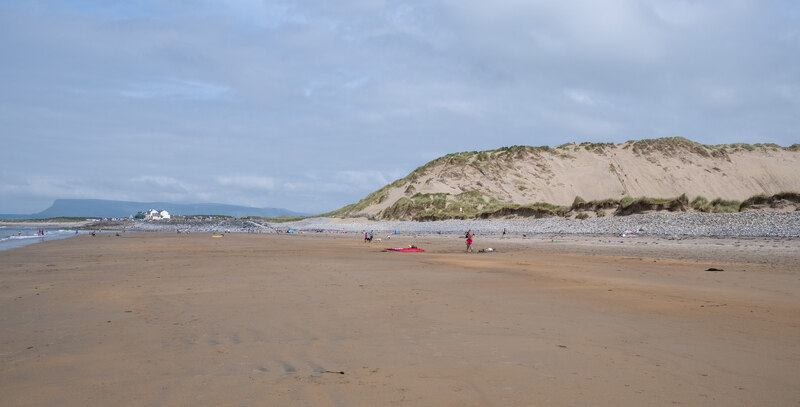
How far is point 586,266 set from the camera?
15.7 m

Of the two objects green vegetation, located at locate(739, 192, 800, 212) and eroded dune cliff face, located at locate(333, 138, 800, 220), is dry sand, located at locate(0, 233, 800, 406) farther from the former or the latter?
eroded dune cliff face, located at locate(333, 138, 800, 220)

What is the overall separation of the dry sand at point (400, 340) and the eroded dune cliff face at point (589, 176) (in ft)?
153

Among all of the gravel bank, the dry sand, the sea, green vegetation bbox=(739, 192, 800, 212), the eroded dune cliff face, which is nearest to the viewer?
the dry sand

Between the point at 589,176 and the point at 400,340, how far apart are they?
69.2 metres

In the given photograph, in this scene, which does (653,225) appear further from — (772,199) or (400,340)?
(400,340)

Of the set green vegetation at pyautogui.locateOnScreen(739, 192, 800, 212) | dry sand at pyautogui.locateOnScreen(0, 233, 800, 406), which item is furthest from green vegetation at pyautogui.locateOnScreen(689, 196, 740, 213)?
dry sand at pyautogui.locateOnScreen(0, 233, 800, 406)

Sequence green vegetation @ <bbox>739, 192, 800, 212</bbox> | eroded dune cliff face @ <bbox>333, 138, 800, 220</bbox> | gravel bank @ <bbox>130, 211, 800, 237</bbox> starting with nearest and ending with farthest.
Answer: gravel bank @ <bbox>130, 211, 800, 237</bbox>, green vegetation @ <bbox>739, 192, 800, 212</bbox>, eroded dune cliff face @ <bbox>333, 138, 800, 220</bbox>

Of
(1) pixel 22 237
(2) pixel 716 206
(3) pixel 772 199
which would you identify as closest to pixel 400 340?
(3) pixel 772 199

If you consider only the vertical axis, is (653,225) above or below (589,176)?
below

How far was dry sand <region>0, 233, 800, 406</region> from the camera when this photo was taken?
13.7ft

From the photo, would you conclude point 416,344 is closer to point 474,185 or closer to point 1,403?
point 1,403

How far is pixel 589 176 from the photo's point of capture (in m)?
69.5

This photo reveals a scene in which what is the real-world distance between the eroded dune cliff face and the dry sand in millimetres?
46766

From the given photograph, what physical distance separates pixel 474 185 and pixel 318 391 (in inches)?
2438
